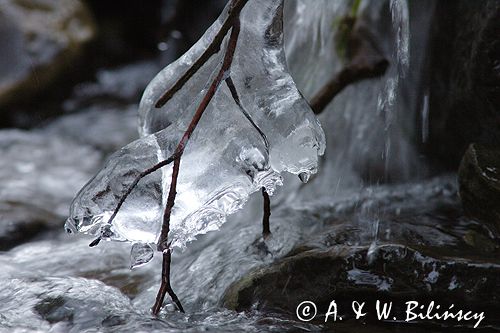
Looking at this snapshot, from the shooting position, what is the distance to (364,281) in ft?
7.17

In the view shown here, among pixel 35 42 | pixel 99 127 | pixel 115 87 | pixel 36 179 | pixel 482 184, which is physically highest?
pixel 35 42

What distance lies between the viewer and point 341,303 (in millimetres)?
2189

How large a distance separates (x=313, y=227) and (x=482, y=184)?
0.64 meters

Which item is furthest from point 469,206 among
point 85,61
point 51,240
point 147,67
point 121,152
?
point 147,67

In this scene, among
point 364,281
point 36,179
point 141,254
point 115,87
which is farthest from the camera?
point 115,87

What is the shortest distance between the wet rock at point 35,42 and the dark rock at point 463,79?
147 inches

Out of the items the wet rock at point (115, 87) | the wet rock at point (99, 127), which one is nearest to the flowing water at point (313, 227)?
the wet rock at point (99, 127)

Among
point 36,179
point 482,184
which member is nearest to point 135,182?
point 482,184

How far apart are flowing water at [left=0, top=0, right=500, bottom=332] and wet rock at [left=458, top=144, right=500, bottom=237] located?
0.20ft

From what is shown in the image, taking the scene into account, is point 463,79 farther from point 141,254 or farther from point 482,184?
point 141,254

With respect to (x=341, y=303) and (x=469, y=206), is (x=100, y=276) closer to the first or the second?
(x=341, y=303)

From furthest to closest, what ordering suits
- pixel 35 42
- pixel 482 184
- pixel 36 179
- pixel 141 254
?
1. pixel 35 42
2. pixel 36 179
3. pixel 482 184
4. pixel 141 254

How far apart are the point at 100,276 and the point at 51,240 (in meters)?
0.71

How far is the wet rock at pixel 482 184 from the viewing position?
2457 millimetres
